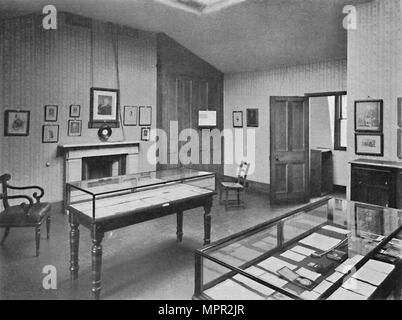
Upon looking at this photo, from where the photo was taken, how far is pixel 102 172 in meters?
6.81

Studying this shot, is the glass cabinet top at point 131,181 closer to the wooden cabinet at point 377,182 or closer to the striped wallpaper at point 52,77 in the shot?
the wooden cabinet at point 377,182

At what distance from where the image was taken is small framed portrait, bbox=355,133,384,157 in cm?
484

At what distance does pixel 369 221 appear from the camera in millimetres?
2949

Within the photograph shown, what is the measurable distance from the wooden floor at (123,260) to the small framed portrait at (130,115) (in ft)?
7.69

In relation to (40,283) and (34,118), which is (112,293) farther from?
(34,118)

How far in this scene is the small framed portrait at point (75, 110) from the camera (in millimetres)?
6137

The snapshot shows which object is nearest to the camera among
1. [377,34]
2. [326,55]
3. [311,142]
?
[377,34]

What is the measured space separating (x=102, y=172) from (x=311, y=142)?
5438 millimetres

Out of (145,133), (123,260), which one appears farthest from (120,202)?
(145,133)

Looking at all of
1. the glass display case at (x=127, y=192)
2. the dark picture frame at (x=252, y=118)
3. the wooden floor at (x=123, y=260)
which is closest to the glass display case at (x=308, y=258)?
the wooden floor at (x=123, y=260)

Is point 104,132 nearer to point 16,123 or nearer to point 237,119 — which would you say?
point 16,123

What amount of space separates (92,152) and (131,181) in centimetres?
272

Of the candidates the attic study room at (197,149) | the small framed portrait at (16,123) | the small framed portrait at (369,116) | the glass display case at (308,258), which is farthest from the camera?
the small framed portrait at (16,123)
